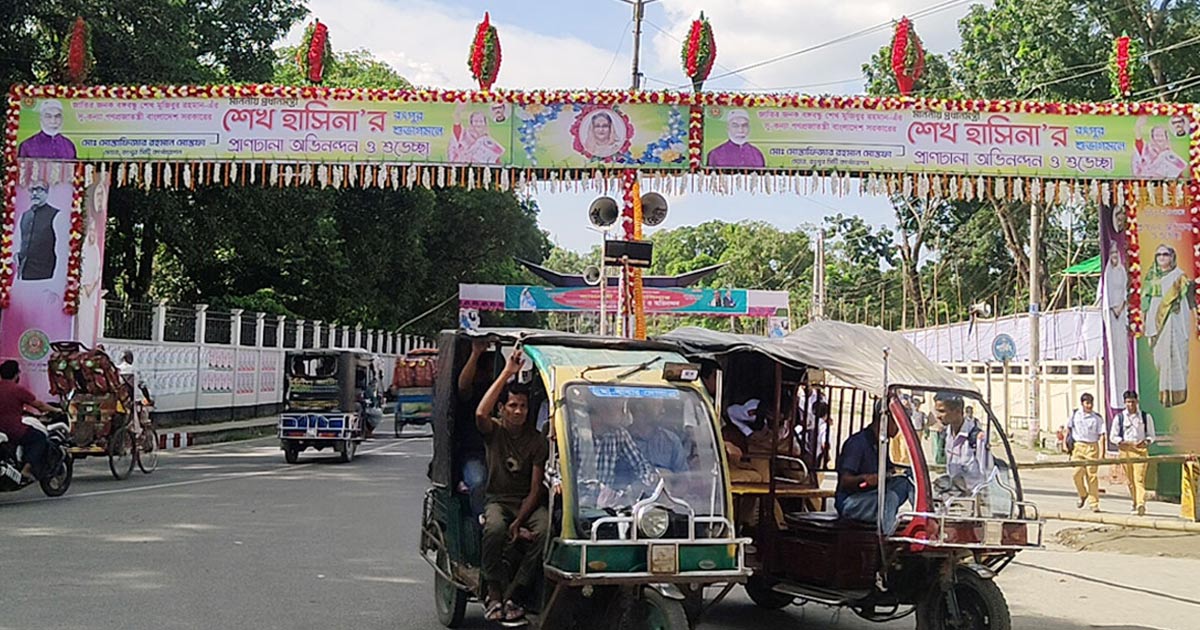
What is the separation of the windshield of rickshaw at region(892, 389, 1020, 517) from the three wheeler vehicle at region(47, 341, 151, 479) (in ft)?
38.2

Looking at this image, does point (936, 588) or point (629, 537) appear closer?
point (629, 537)

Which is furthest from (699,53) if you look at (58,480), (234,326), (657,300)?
(657,300)

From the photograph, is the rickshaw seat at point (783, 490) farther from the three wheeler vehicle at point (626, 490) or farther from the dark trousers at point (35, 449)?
the dark trousers at point (35, 449)

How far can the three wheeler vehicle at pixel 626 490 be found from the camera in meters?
5.73

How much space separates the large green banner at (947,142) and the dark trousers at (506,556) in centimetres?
1112

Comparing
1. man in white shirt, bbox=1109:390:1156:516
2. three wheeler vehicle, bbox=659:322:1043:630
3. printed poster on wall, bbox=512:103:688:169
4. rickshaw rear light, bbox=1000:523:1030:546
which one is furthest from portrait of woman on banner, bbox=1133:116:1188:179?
rickshaw rear light, bbox=1000:523:1030:546

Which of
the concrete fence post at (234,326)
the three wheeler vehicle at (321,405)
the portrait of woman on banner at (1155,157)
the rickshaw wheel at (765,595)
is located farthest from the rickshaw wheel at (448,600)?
the concrete fence post at (234,326)

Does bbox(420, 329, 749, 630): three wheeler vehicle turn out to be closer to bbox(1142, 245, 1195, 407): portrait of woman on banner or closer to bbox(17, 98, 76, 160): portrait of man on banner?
bbox(17, 98, 76, 160): portrait of man on banner

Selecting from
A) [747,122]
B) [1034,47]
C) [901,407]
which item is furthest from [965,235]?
[901,407]

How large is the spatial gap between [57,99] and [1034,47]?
24.9 m

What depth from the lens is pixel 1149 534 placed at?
13.5 meters

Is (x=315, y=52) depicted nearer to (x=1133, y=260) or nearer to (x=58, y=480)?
(x=58, y=480)

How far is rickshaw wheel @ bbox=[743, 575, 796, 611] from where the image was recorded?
8492mm

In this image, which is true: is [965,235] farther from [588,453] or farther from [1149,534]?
[588,453]
